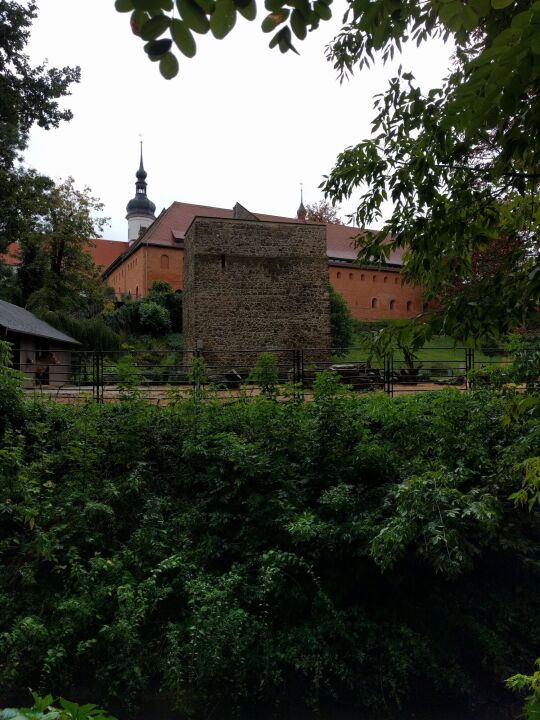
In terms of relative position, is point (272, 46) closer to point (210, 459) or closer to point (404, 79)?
point (404, 79)

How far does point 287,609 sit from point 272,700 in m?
0.73

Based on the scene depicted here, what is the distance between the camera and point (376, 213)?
112 inches

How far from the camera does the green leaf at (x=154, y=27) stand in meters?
1.13

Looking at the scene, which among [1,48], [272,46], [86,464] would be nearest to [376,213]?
[272,46]

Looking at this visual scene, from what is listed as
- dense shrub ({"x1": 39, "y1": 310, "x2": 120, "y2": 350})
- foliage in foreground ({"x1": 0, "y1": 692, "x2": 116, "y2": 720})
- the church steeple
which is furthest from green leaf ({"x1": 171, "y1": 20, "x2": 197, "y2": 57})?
the church steeple

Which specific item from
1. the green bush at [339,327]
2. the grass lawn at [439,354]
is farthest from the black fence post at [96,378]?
the green bush at [339,327]

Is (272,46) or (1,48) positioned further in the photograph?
(1,48)

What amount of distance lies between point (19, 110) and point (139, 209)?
59.1m

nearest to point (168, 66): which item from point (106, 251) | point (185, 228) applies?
point (185, 228)

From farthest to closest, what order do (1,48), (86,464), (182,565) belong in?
(1,48)
(86,464)
(182,565)

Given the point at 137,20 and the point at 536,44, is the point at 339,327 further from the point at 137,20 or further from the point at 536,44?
the point at 137,20

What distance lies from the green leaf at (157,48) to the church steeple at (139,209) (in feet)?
240

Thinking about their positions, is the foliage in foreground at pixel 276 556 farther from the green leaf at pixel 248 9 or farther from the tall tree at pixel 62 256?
the tall tree at pixel 62 256

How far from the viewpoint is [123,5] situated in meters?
1.09
